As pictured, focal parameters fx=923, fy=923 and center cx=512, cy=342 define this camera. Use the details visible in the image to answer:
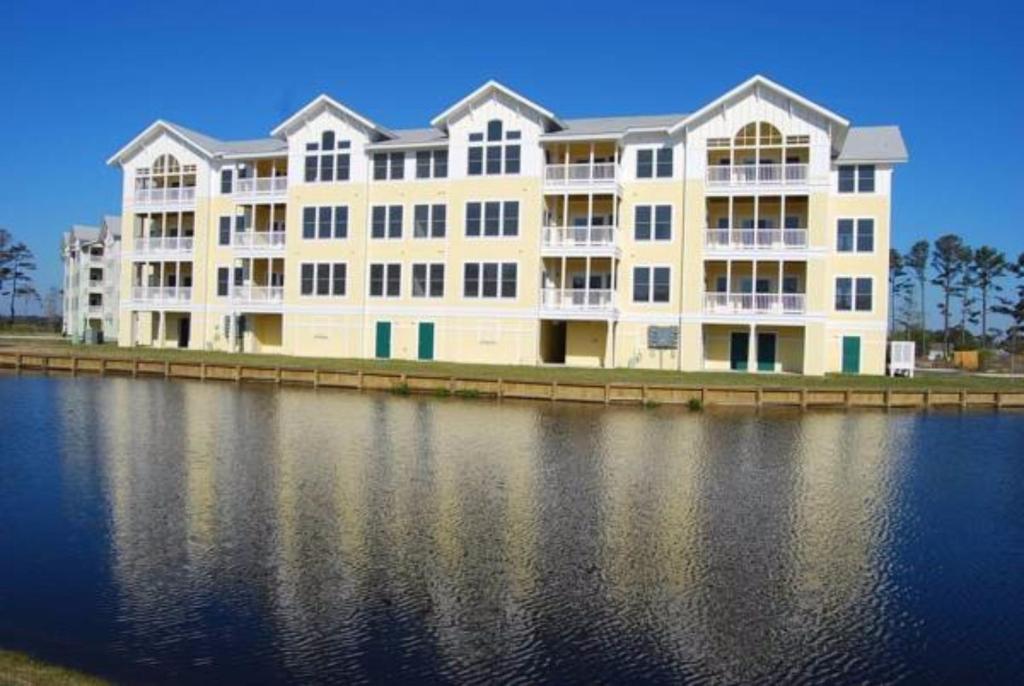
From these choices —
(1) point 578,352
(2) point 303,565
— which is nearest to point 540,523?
(2) point 303,565

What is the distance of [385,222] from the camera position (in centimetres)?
5378

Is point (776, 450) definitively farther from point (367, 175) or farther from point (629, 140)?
A: point (367, 175)

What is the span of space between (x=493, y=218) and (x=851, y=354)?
806 inches

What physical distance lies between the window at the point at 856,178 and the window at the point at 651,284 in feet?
34.1

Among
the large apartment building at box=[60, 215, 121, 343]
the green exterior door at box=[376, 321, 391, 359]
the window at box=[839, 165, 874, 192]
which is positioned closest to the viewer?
the window at box=[839, 165, 874, 192]

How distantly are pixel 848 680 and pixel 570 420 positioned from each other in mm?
22257

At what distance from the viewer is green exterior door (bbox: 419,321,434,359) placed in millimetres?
52500

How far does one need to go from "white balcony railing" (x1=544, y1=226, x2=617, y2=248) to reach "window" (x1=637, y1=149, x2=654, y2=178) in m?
3.57

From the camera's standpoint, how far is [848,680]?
351 inches

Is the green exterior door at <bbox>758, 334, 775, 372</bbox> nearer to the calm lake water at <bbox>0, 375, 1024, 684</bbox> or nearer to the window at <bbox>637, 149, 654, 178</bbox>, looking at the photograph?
the window at <bbox>637, 149, 654, 178</bbox>

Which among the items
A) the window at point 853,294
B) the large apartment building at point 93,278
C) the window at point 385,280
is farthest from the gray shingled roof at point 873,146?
the large apartment building at point 93,278

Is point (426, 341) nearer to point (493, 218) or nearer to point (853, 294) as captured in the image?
point (493, 218)

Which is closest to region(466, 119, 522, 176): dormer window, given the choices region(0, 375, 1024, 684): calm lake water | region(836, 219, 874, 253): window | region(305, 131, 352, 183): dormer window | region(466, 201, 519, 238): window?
region(466, 201, 519, 238): window

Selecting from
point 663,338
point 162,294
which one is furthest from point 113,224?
point 663,338
